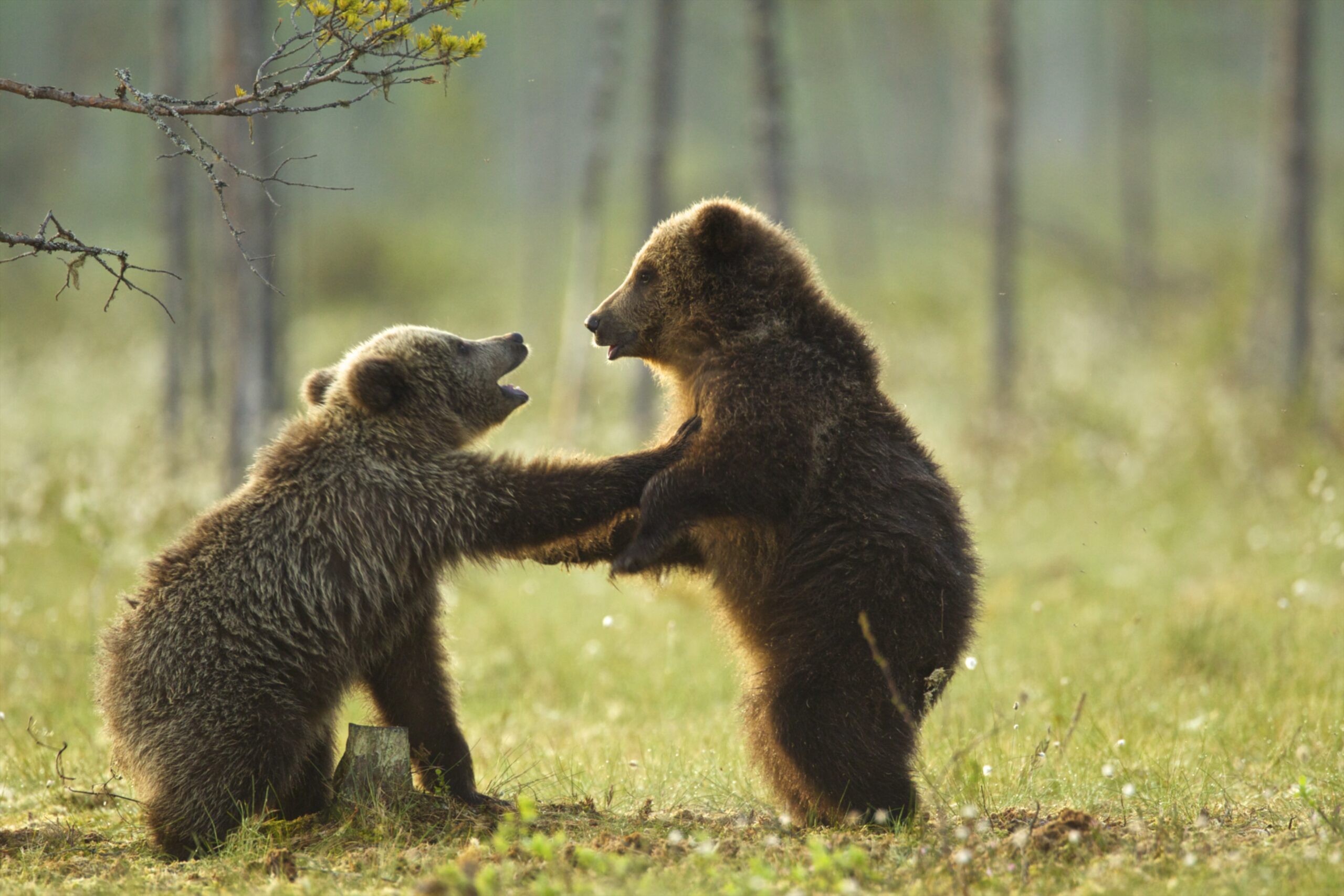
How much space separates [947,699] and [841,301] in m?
14.9

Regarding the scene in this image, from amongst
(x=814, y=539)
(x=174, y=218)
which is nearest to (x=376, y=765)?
(x=814, y=539)

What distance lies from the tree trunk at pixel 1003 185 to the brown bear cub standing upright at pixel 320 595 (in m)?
12.5

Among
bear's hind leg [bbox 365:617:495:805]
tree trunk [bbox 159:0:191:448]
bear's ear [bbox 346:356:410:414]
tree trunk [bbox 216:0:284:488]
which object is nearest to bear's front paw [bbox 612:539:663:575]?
bear's hind leg [bbox 365:617:495:805]

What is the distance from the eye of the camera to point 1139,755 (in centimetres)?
564

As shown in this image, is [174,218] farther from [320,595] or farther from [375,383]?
[320,595]

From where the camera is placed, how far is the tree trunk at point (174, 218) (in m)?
15.1

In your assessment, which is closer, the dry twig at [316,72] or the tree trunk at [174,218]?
the dry twig at [316,72]

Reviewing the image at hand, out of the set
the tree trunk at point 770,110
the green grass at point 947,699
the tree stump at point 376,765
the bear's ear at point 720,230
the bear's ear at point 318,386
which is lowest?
the green grass at point 947,699

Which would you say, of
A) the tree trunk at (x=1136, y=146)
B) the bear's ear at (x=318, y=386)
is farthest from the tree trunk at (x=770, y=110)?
the tree trunk at (x=1136, y=146)

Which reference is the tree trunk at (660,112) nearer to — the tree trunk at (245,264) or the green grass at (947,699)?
the green grass at (947,699)

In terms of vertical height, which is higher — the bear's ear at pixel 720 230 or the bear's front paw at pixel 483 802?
the bear's ear at pixel 720 230

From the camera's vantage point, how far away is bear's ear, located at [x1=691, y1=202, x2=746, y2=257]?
5.11 metres

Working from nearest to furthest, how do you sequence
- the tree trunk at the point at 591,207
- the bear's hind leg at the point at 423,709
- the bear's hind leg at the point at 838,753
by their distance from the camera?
the bear's hind leg at the point at 838,753, the bear's hind leg at the point at 423,709, the tree trunk at the point at 591,207

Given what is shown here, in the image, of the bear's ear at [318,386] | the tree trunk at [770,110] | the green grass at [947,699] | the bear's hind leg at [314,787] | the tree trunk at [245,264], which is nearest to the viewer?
the green grass at [947,699]
